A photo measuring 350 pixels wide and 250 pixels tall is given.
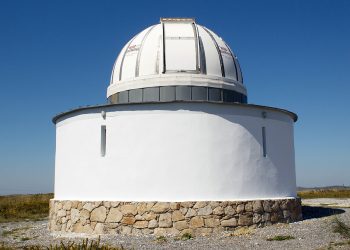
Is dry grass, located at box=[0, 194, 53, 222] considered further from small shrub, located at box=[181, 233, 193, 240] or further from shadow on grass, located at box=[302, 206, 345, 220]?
shadow on grass, located at box=[302, 206, 345, 220]

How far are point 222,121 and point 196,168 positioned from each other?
1.55 m

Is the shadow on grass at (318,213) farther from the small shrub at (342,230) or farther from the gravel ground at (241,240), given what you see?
the small shrub at (342,230)

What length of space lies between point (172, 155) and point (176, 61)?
12.5 feet

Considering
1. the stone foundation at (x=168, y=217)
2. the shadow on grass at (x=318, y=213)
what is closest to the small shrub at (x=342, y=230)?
the stone foundation at (x=168, y=217)

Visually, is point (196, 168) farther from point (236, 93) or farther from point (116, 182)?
point (236, 93)

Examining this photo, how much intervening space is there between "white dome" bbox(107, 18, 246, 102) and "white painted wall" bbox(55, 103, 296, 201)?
7.13 ft

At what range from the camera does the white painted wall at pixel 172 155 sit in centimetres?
1113

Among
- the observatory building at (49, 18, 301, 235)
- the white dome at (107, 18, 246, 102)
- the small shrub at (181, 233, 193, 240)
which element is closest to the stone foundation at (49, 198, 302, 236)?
the observatory building at (49, 18, 301, 235)

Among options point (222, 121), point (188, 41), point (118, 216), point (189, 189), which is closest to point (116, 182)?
point (118, 216)

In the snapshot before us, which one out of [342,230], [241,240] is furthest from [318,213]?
[241,240]

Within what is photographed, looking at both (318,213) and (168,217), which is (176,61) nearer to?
(168,217)

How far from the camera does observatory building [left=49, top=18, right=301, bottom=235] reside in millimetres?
10906

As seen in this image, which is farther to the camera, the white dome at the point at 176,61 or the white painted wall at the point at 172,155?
the white dome at the point at 176,61

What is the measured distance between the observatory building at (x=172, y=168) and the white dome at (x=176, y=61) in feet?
6.89
